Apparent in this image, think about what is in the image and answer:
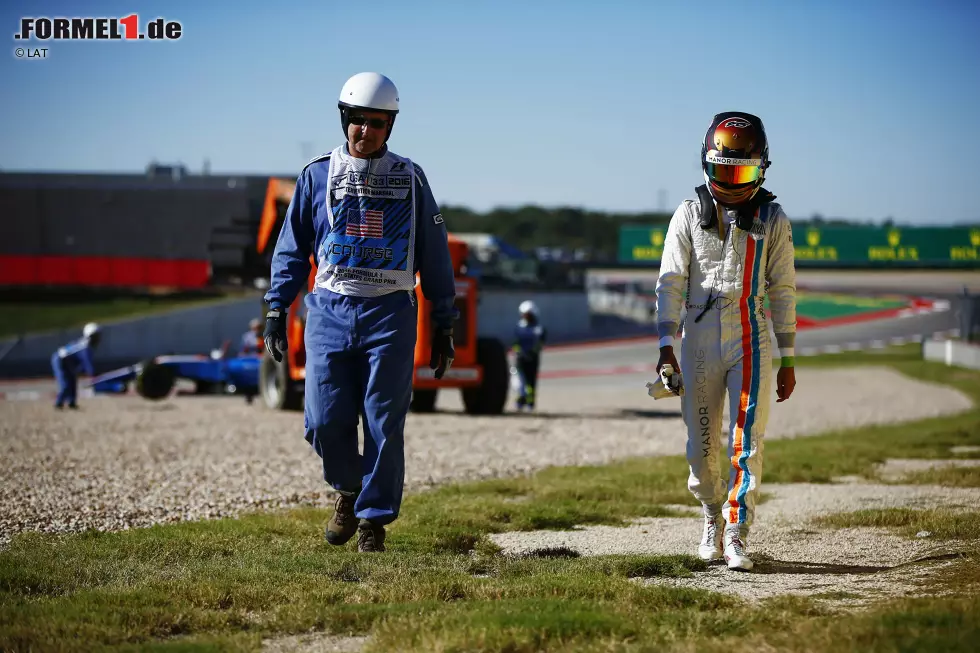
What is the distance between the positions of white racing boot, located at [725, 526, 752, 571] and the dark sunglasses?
101 inches

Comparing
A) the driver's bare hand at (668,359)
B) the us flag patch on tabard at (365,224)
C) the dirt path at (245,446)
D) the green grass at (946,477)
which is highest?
the us flag patch on tabard at (365,224)

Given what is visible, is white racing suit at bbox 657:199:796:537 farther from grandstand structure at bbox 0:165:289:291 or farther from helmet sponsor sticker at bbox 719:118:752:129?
grandstand structure at bbox 0:165:289:291

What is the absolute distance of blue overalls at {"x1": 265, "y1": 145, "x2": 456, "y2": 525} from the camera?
6.67 m

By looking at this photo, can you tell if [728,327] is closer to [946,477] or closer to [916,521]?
[916,521]

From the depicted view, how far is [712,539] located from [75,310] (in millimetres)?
45546

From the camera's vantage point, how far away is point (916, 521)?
775 cm

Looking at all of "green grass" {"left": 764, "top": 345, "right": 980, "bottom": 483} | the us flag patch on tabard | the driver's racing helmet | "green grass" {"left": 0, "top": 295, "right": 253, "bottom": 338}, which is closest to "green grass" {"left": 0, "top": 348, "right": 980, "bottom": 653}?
the us flag patch on tabard

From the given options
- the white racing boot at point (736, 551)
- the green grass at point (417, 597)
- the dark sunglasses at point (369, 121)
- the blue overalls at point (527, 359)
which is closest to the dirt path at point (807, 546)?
the white racing boot at point (736, 551)

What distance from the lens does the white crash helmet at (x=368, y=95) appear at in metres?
6.71

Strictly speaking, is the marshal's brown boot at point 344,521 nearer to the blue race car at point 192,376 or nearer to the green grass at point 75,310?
the blue race car at point 192,376

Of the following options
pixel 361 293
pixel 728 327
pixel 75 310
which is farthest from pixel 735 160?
pixel 75 310

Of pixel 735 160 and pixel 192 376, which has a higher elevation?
pixel 735 160

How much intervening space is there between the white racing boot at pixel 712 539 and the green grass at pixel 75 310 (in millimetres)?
38585

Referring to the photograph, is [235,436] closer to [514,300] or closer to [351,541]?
[351,541]
